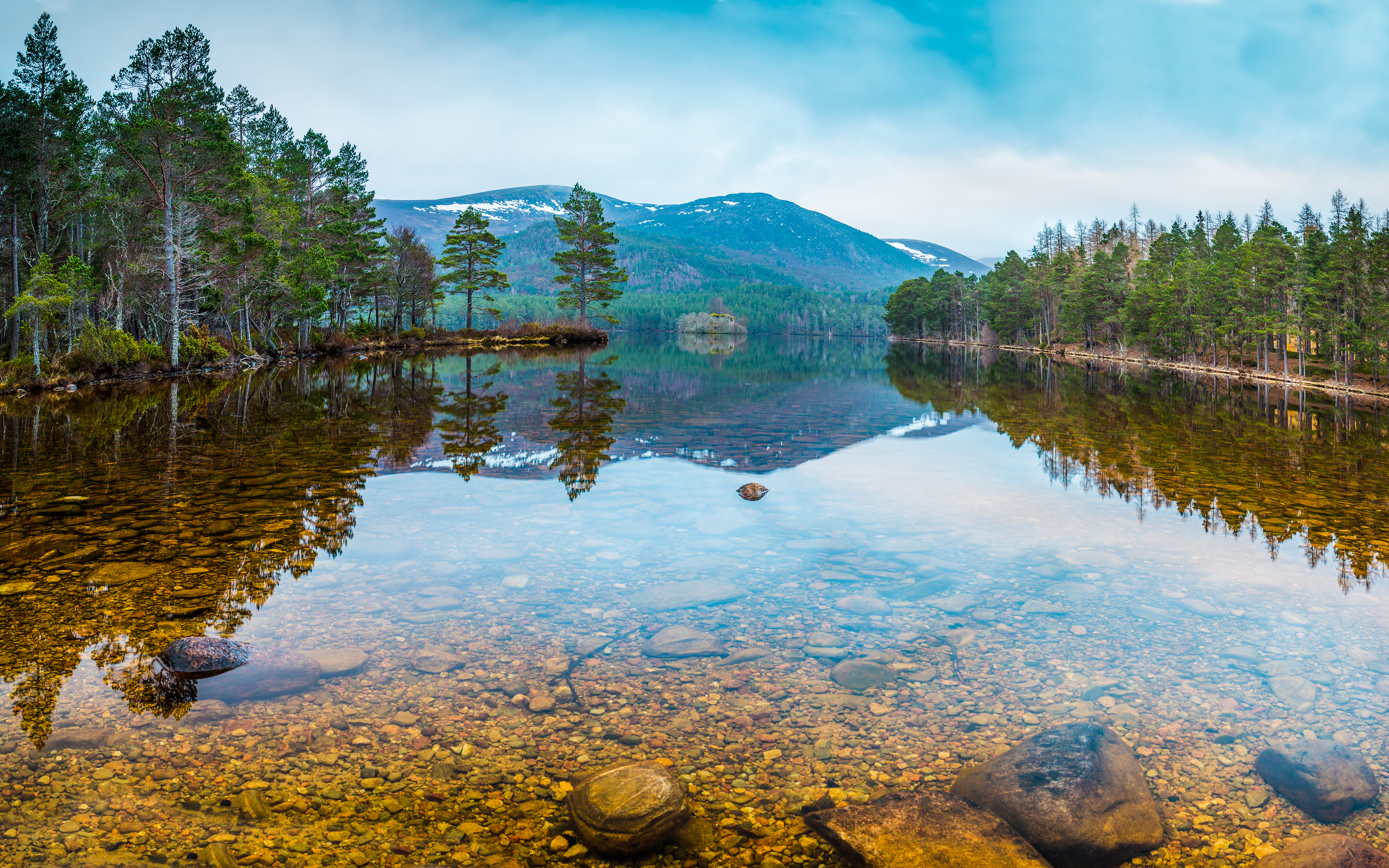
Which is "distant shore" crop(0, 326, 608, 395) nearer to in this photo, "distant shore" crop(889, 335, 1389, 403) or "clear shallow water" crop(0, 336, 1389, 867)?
"clear shallow water" crop(0, 336, 1389, 867)

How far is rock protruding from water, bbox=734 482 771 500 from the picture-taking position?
1357cm

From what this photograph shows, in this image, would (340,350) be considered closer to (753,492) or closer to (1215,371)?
(753,492)

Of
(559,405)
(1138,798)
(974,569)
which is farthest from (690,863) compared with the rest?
(559,405)

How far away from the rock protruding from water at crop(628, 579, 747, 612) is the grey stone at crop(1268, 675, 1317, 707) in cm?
499

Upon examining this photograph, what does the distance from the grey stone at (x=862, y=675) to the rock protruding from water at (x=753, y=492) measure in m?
6.87

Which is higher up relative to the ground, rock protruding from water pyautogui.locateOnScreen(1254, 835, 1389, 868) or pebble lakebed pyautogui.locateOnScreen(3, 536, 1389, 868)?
pebble lakebed pyautogui.locateOnScreen(3, 536, 1389, 868)

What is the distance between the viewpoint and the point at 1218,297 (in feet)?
212

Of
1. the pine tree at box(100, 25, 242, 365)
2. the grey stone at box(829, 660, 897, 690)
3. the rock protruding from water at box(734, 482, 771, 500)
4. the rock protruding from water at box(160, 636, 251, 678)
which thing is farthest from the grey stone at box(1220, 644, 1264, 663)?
the pine tree at box(100, 25, 242, 365)

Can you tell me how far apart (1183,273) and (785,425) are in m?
66.4

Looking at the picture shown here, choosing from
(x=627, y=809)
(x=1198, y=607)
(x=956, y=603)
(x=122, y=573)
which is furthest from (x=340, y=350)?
(x=627, y=809)

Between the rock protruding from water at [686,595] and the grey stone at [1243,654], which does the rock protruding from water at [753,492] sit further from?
the grey stone at [1243,654]

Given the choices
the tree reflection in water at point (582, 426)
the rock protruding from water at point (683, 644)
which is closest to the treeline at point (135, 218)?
the tree reflection in water at point (582, 426)

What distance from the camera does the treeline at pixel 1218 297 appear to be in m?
51.2

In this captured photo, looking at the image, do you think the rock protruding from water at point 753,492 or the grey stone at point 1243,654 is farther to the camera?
the rock protruding from water at point 753,492
